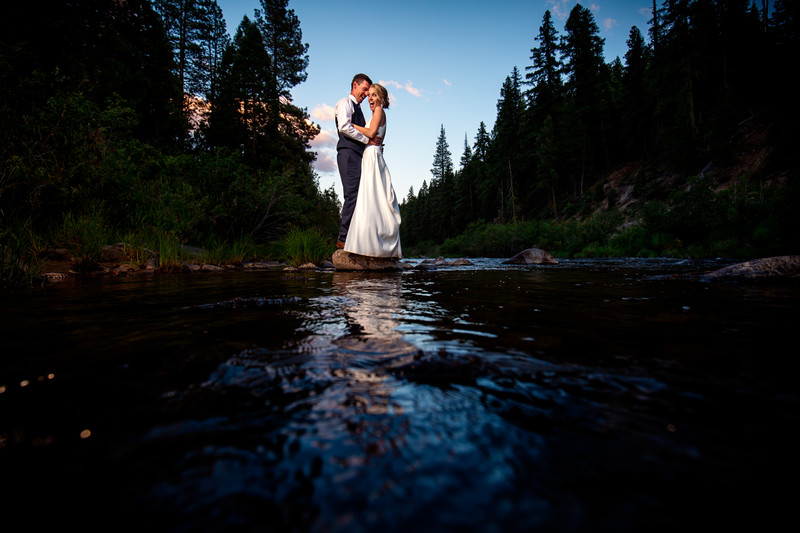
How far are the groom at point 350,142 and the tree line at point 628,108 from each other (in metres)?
20.2

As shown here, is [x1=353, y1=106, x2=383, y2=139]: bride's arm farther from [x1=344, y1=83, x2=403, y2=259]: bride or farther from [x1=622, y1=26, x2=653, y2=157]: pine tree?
[x1=622, y1=26, x2=653, y2=157]: pine tree

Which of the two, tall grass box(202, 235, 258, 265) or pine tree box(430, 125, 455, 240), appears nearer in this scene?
tall grass box(202, 235, 258, 265)

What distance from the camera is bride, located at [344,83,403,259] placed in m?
6.34

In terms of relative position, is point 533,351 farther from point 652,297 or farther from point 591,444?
point 652,297

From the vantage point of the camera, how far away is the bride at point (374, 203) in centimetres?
634

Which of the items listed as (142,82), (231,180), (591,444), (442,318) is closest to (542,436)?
(591,444)

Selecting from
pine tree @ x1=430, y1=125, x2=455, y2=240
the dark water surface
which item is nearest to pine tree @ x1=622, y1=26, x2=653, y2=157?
pine tree @ x1=430, y1=125, x2=455, y2=240

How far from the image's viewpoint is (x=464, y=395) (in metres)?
0.98

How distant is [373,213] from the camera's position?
6.37 metres

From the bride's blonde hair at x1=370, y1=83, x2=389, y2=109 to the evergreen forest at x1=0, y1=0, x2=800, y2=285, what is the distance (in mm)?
3817

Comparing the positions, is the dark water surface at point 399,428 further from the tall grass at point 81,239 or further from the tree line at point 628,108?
the tree line at point 628,108

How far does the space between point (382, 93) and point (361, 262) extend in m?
3.30

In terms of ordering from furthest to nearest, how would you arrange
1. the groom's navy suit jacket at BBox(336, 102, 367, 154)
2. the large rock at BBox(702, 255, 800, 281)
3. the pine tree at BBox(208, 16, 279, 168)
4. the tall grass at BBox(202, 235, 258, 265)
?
the pine tree at BBox(208, 16, 279, 168) → the tall grass at BBox(202, 235, 258, 265) → the groom's navy suit jacket at BBox(336, 102, 367, 154) → the large rock at BBox(702, 255, 800, 281)

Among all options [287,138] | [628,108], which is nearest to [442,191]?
[628,108]
